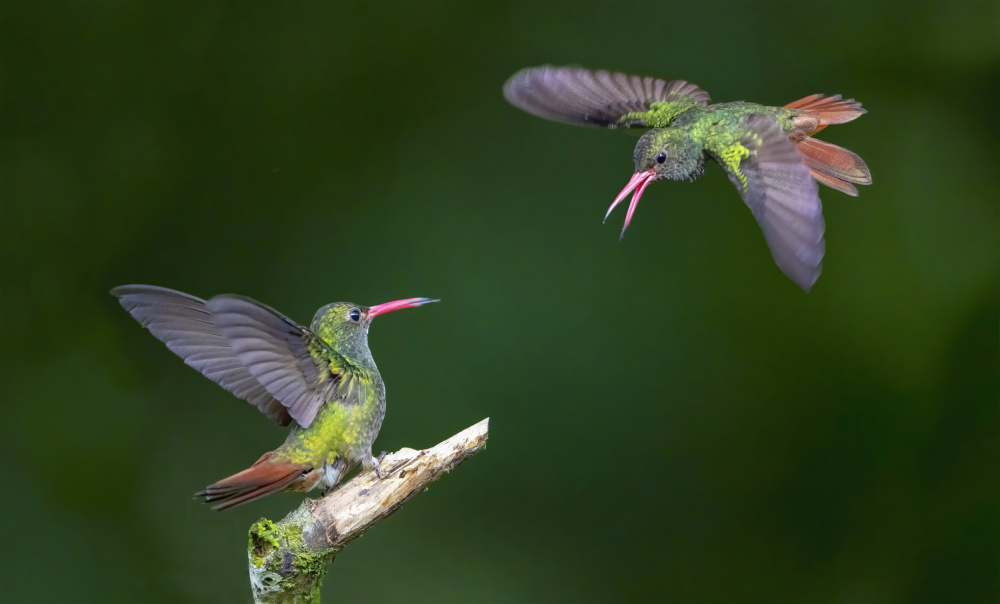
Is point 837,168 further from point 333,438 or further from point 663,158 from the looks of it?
point 333,438

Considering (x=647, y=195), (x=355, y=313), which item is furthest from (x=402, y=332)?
(x=355, y=313)

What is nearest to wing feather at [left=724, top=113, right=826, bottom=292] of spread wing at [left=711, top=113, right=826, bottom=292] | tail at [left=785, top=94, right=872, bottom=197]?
spread wing at [left=711, top=113, right=826, bottom=292]

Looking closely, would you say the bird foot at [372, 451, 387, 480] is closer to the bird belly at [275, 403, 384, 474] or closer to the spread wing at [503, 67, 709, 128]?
the bird belly at [275, 403, 384, 474]

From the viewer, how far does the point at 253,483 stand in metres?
1.83

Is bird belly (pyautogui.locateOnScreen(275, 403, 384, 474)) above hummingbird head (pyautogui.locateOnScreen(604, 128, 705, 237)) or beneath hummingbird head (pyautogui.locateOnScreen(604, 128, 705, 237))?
beneath

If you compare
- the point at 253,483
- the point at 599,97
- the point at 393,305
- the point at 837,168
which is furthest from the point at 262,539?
the point at 837,168

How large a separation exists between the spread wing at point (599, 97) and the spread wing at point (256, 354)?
72 cm

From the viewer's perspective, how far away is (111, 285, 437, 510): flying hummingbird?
1.82 m

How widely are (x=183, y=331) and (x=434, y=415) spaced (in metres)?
1.71

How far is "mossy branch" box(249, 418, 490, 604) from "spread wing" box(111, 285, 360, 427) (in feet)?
0.61

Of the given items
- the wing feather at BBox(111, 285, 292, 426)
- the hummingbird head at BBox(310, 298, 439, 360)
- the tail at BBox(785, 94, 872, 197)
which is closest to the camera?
the wing feather at BBox(111, 285, 292, 426)

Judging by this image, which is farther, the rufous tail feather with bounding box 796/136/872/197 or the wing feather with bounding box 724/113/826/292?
the rufous tail feather with bounding box 796/136/872/197

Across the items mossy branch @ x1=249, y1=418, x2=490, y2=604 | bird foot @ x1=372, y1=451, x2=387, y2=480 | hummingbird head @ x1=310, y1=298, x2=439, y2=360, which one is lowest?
mossy branch @ x1=249, y1=418, x2=490, y2=604

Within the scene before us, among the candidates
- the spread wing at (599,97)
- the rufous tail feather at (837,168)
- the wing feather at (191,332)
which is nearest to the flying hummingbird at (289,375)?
the wing feather at (191,332)
